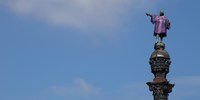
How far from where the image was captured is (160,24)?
47031 mm

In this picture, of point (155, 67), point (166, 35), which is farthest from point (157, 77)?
point (166, 35)

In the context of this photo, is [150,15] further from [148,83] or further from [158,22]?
[148,83]

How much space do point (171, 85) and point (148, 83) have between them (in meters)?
1.63

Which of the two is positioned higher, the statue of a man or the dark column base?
the statue of a man

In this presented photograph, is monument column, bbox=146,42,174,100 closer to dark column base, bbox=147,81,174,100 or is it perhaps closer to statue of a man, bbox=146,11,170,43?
dark column base, bbox=147,81,174,100

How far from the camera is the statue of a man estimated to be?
46.8 meters

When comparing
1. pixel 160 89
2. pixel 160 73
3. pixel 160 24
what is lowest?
pixel 160 89

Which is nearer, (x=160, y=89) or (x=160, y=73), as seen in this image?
(x=160, y=89)

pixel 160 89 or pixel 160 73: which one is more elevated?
pixel 160 73

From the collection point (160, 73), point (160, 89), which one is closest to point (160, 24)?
point (160, 73)

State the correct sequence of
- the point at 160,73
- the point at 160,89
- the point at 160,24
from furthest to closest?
1. the point at 160,24
2. the point at 160,73
3. the point at 160,89

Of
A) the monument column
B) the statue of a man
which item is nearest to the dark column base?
the monument column

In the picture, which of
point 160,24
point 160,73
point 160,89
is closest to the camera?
point 160,89

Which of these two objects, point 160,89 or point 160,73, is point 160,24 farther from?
point 160,89
